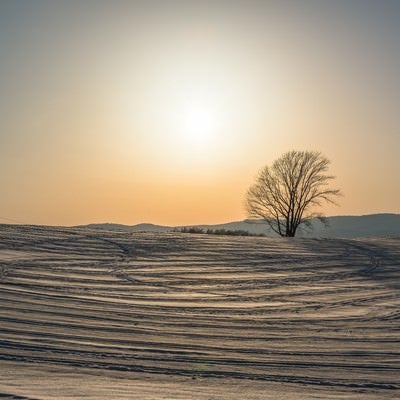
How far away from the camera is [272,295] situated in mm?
13898

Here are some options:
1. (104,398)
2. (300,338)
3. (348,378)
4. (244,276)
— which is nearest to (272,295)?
(244,276)

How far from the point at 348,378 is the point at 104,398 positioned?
10.3 feet

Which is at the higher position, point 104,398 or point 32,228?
point 32,228

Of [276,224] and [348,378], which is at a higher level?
[276,224]

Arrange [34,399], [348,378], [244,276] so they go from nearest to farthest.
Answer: [34,399], [348,378], [244,276]

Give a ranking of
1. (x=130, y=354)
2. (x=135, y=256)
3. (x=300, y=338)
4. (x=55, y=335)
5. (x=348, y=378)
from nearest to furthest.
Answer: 1. (x=348, y=378)
2. (x=130, y=354)
3. (x=55, y=335)
4. (x=300, y=338)
5. (x=135, y=256)

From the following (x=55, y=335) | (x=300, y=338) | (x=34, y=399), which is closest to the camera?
(x=34, y=399)

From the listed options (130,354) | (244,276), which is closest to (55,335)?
(130,354)

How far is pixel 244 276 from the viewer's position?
53.4 ft

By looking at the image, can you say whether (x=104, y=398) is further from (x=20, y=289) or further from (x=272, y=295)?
(x=272, y=295)

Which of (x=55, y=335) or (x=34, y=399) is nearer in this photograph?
(x=34, y=399)

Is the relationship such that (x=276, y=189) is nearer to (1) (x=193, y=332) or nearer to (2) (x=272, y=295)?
(2) (x=272, y=295)

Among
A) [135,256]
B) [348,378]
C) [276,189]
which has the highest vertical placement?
[276,189]

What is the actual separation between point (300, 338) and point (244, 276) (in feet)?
21.2
